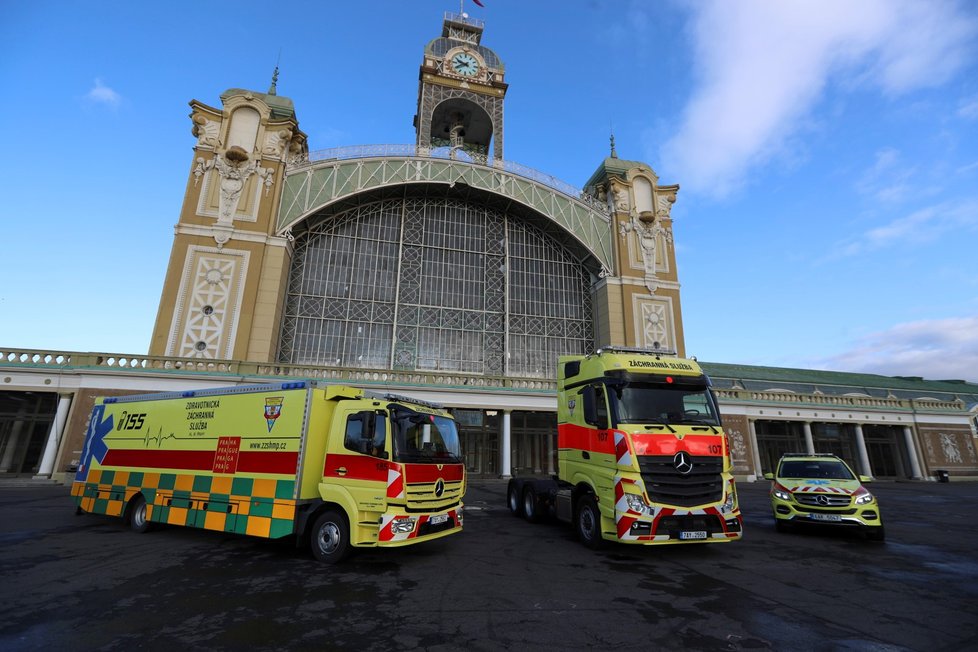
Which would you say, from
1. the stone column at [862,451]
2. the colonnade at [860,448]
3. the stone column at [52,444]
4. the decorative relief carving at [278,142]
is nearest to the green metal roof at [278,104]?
the decorative relief carving at [278,142]

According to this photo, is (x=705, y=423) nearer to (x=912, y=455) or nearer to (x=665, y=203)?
(x=665, y=203)

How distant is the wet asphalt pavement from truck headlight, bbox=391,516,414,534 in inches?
23.4

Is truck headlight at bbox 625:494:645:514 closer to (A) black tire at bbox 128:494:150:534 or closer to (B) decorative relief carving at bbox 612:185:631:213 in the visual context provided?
(A) black tire at bbox 128:494:150:534

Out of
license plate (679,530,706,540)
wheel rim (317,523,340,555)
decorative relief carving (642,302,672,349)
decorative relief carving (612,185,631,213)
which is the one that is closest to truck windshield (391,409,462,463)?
wheel rim (317,523,340,555)

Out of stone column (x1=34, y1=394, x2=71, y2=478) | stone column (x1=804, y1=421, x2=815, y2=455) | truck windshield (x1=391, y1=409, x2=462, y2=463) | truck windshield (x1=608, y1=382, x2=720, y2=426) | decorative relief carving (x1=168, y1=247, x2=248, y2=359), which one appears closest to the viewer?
truck windshield (x1=391, y1=409, x2=462, y2=463)

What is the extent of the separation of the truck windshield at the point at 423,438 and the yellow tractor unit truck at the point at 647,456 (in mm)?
2950

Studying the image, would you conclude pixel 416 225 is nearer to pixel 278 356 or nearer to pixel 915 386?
pixel 278 356

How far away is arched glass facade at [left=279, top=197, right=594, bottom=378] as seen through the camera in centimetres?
2825

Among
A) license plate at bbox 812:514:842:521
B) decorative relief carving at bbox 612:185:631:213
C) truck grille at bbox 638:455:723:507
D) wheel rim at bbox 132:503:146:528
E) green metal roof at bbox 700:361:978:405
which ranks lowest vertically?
wheel rim at bbox 132:503:146:528

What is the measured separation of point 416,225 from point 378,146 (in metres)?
5.89

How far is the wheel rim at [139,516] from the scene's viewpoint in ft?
33.9

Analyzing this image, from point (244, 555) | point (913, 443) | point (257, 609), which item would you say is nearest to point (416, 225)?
point (244, 555)

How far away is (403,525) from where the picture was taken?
25.0 ft

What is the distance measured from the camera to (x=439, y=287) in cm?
3041
